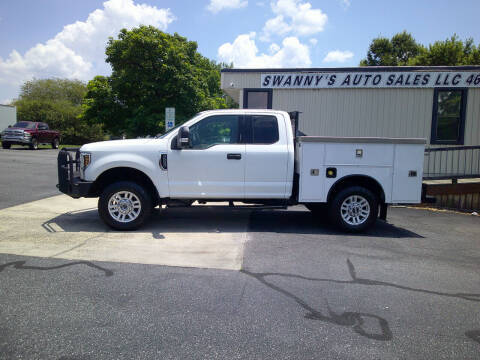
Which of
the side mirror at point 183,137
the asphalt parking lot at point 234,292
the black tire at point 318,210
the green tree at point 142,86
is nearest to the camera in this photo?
the asphalt parking lot at point 234,292

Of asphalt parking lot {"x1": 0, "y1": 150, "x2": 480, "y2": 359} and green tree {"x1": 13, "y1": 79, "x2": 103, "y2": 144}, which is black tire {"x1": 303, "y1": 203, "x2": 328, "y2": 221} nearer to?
asphalt parking lot {"x1": 0, "y1": 150, "x2": 480, "y2": 359}

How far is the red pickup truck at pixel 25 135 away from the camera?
2495cm

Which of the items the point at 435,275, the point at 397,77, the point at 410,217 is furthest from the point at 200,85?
the point at 435,275

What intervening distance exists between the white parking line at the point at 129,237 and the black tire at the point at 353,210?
5.56 feet

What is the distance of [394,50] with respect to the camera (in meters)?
39.7

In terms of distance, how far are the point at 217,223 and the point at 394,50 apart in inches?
1561

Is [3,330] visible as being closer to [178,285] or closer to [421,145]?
[178,285]

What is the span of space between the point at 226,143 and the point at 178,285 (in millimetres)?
3145

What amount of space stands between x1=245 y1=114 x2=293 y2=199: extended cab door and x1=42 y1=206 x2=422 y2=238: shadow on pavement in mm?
730

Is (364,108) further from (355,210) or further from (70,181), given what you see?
(70,181)

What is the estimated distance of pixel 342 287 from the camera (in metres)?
4.13

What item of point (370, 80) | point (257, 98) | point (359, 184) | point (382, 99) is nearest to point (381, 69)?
point (370, 80)

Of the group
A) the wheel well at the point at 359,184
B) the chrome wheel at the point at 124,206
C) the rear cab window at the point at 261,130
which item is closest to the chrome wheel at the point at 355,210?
the wheel well at the point at 359,184

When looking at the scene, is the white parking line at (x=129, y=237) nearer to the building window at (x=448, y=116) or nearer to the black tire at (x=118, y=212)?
the black tire at (x=118, y=212)
